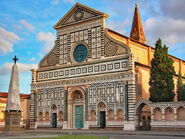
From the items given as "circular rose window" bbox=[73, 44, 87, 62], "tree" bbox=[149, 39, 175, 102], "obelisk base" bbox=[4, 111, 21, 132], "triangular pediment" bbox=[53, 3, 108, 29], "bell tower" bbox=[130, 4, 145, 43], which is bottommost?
"obelisk base" bbox=[4, 111, 21, 132]

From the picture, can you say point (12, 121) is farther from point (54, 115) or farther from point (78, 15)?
point (78, 15)

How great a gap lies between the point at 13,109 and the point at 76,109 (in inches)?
406

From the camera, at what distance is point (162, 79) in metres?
32.0

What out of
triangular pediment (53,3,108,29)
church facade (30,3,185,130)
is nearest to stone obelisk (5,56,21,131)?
church facade (30,3,185,130)

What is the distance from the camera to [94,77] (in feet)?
121

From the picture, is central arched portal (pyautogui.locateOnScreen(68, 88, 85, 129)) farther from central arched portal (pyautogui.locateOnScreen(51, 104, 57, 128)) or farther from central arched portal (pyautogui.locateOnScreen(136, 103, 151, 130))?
central arched portal (pyautogui.locateOnScreen(136, 103, 151, 130))

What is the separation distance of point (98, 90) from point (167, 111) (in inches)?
343

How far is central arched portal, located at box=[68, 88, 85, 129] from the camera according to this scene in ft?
125

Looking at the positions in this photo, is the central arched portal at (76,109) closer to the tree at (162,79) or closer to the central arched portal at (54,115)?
the central arched portal at (54,115)

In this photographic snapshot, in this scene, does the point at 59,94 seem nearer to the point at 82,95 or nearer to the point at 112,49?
the point at 82,95

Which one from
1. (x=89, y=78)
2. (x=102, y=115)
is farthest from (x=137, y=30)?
(x=102, y=115)

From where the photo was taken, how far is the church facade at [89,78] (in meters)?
34.5

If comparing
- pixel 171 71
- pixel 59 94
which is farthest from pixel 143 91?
pixel 59 94

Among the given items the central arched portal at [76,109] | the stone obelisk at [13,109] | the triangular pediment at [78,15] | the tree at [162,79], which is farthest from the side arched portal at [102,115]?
the triangular pediment at [78,15]
